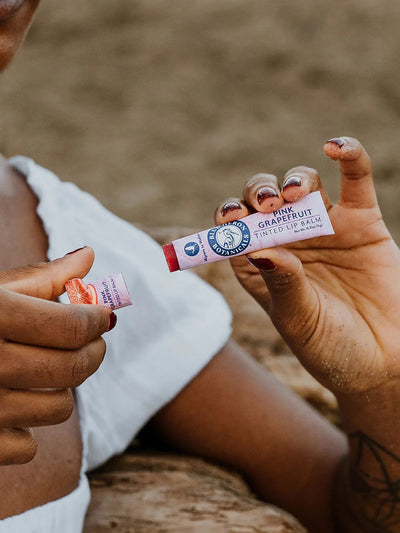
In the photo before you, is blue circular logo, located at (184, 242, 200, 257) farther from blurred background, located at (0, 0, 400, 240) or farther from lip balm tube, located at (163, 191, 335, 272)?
blurred background, located at (0, 0, 400, 240)

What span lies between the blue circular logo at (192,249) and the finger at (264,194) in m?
0.08

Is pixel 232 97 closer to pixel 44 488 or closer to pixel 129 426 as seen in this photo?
pixel 129 426

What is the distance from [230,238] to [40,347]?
26 cm

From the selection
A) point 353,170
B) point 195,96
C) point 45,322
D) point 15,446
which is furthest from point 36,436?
point 195,96

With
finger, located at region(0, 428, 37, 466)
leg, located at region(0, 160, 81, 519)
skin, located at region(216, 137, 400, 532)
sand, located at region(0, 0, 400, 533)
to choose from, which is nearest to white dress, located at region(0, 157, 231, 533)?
leg, located at region(0, 160, 81, 519)

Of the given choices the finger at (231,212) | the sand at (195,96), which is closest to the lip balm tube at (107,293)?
the finger at (231,212)

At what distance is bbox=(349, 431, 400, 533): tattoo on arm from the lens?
3.42 feet

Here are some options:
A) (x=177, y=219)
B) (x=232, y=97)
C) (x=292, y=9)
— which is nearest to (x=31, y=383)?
(x=177, y=219)

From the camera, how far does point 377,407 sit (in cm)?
99

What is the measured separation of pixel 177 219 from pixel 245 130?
2.72 feet

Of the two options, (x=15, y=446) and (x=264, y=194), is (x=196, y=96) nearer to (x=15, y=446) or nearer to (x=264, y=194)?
(x=264, y=194)

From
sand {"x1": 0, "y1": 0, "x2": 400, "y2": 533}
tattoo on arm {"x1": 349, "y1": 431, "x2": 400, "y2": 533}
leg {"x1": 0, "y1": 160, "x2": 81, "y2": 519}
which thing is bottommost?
tattoo on arm {"x1": 349, "y1": 431, "x2": 400, "y2": 533}

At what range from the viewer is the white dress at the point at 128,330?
3.59ft

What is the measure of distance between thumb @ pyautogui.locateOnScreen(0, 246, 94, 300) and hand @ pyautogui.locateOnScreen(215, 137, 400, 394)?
0.23m
